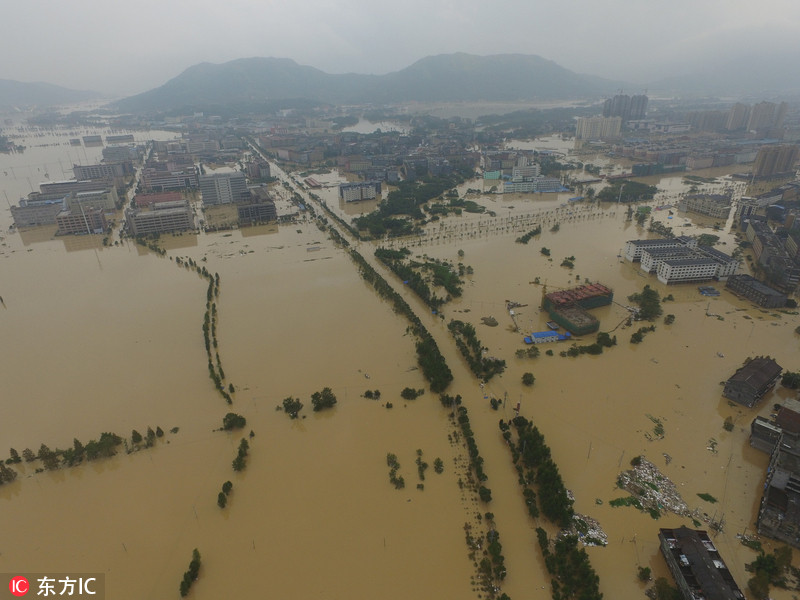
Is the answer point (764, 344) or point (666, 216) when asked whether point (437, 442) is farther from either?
point (666, 216)

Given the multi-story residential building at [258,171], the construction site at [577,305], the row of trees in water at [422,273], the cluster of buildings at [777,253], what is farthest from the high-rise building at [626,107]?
the construction site at [577,305]

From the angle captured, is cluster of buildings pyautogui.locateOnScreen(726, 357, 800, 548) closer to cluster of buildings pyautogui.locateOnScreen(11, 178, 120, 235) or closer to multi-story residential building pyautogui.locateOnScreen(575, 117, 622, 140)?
cluster of buildings pyautogui.locateOnScreen(11, 178, 120, 235)

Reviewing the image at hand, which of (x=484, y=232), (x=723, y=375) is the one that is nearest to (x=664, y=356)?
(x=723, y=375)

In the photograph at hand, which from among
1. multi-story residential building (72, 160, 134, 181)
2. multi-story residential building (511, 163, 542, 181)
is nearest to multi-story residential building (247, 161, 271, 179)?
multi-story residential building (72, 160, 134, 181)

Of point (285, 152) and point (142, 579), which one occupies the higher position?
point (285, 152)

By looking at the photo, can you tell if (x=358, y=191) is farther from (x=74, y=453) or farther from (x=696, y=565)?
(x=696, y=565)

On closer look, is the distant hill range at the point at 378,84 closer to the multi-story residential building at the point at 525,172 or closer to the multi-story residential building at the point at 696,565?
the multi-story residential building at the point at 525,172

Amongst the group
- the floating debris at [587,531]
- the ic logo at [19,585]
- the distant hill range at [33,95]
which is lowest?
the ic logo at [19,585]
